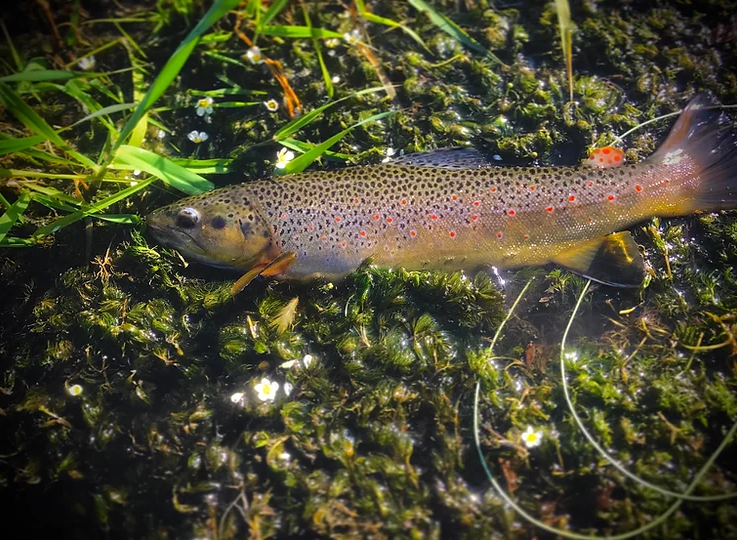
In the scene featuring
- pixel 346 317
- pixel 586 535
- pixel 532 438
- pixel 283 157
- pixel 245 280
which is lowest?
pixel 586 535

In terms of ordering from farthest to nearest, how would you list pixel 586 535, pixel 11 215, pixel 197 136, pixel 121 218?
pixel 197 136 < pixel 121 218 < pixel 11 215 < pixel 586 535

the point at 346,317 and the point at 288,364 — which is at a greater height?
the point at 346,317

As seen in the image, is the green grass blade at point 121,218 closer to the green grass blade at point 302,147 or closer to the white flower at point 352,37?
the green grass blade at point 302,147

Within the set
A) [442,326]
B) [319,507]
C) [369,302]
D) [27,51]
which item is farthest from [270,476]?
[27,51]

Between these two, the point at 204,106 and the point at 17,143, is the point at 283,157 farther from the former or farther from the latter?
the point at 17,143

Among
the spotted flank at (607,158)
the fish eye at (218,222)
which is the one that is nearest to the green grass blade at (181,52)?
the fish eye at (218,222)

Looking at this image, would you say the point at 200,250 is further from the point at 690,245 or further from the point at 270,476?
the point at 690,245

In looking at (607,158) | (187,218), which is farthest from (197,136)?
(607,158)
